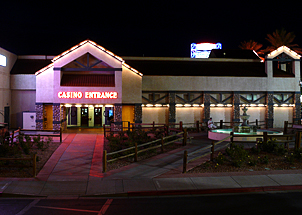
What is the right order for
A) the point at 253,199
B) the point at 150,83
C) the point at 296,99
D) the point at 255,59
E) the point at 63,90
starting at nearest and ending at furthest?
the point at 253,199
the point at 63,90
the point at 150,83
the point at 296,99
the point at 255,59

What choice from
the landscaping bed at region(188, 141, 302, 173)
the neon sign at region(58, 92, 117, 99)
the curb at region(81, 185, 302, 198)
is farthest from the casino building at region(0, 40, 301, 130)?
the curb at region(81, 185, 302, 198)

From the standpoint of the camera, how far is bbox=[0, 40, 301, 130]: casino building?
90.4 ft

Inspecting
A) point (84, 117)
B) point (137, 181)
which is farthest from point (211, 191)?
point (84, 117)

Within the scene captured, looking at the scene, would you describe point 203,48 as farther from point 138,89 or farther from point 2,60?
point 2,60

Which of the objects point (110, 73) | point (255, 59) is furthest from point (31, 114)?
point (255, 59)

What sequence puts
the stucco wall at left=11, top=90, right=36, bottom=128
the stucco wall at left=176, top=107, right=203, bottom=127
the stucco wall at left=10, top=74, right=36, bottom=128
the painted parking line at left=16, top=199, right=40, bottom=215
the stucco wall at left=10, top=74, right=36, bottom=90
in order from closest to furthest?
the painted parking line at left=16, top=199, right=40, bottom=215, the stucco wall at left=10, top=74, right=36, bottom=90, the stucco wall at left=10, top=74, right=36, bottom=128, the stucco wall at left=11, top=90, right=36, bottom=128, the stucco wall at left=176, top=107, right=203, bottom=127

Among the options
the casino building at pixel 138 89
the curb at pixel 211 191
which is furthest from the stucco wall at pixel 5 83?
the curb at pixel 211 191

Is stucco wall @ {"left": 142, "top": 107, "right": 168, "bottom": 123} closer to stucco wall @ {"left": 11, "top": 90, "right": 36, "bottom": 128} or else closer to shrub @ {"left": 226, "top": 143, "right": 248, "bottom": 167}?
stucco wall @ {"left": 11, "top": 90, "right": 36, "bottom": 128}

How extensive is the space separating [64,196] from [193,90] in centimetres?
2397

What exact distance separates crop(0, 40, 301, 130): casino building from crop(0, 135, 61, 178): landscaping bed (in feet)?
29.3

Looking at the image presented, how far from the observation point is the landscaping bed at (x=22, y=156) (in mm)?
12461

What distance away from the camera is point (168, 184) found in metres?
11.3

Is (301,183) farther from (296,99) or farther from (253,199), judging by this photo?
(296,99)

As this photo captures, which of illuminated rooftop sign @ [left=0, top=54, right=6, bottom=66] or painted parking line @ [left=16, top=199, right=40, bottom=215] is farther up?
illuminated rooftop sign @ [left=0, top=54, right=6, bottom=66]
